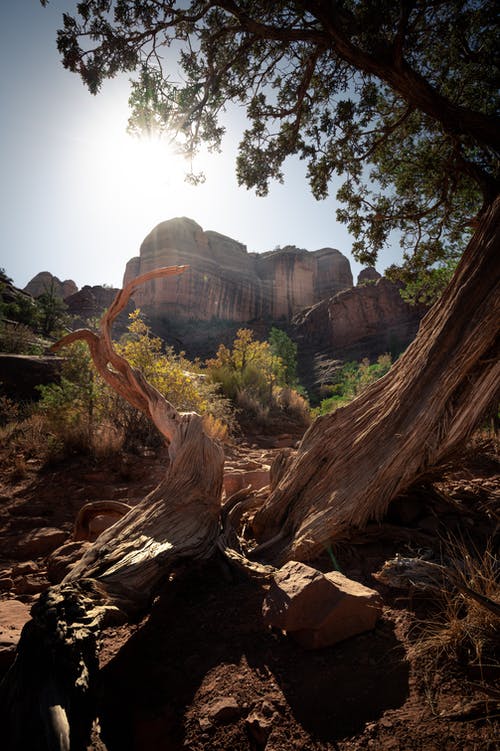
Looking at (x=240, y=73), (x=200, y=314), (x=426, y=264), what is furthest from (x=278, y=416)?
(x=200, y=314)

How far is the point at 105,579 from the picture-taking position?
1720mm

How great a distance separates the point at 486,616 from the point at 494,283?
6.97ft

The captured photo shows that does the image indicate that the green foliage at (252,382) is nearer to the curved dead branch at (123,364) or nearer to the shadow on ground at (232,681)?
the curved dead branch at (123,364)

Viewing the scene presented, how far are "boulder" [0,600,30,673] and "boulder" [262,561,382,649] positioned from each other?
1.14m

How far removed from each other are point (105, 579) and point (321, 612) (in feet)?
3.48

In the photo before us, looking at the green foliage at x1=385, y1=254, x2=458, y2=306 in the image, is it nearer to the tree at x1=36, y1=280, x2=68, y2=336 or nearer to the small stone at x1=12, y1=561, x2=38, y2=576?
the small stone at x1=12, y1=561, x2=38, y2=576

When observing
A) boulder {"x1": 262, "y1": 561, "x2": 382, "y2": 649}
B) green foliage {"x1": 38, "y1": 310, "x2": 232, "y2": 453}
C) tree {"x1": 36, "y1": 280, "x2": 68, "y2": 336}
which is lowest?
boulder {"x1": 262, "y1": 561, "x2": 382, "y2": 649}

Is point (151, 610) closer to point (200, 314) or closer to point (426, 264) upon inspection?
point (426, 264)

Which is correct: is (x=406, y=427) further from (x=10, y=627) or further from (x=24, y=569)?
(x=24, y=569)

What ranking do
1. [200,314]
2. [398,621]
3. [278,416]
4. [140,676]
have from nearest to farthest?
[140,676], [398,621], [278,416], [200,314]

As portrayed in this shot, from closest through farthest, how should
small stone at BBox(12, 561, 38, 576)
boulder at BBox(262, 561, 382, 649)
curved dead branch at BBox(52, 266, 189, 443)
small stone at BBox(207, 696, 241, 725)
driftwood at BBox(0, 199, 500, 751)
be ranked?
small stone at BBox(207, 696, 241, 725), driftwood at BBox(0, 199, 500, 751), boulder at BBox(262, 561, 382, 649), small stone at BBox(12, 561, 38, 576), curved dead branch at BBox(52, 266, 189, 443)

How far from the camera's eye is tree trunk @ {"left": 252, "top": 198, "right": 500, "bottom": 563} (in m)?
2.34

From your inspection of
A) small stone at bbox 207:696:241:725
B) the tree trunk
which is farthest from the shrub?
the tree trunk

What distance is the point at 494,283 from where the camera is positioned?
2.47 meters
